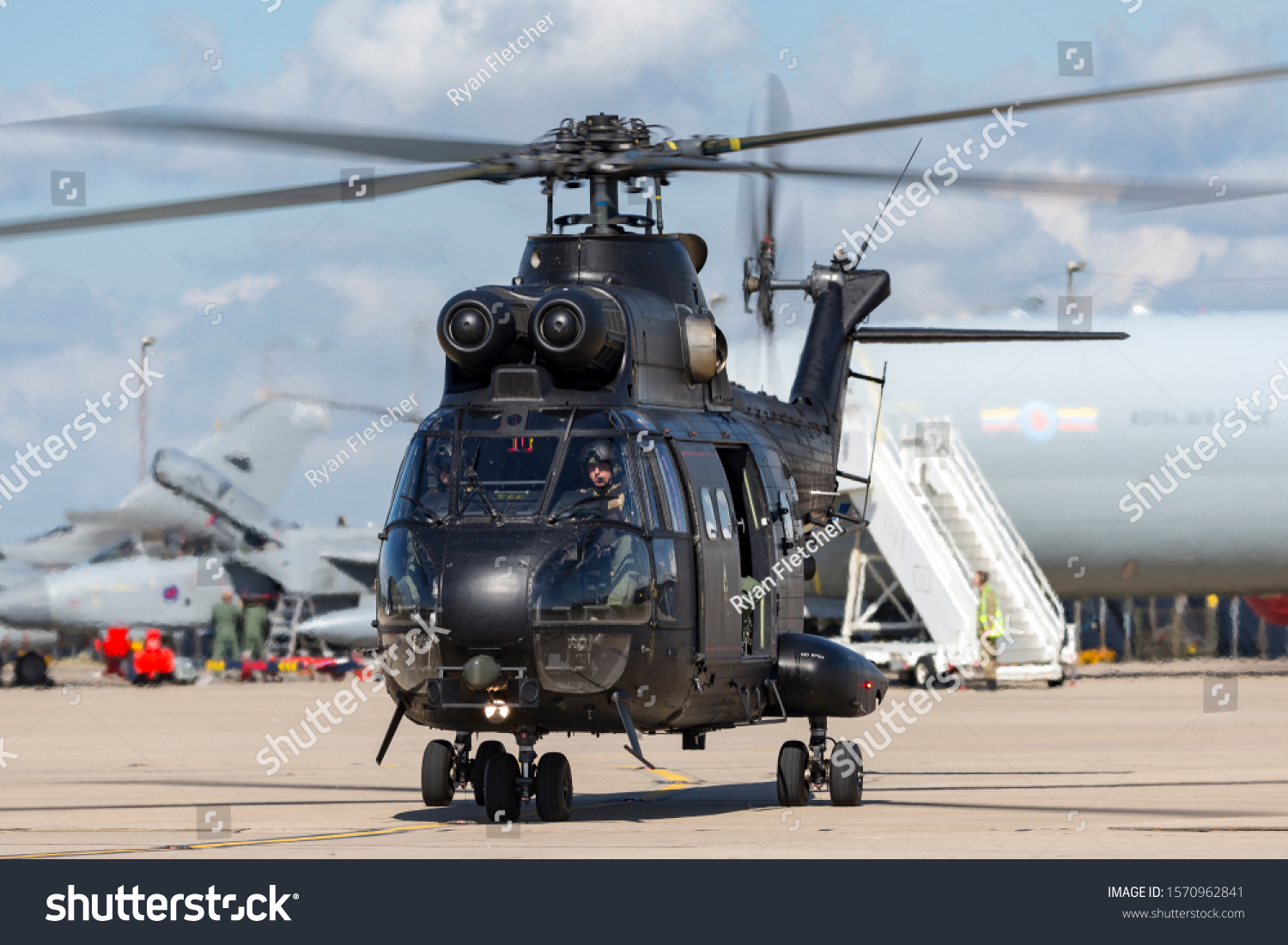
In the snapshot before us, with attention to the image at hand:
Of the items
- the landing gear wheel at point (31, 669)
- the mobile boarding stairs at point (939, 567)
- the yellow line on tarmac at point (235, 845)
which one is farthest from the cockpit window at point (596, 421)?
the landing gear wheel at point (31, 669)

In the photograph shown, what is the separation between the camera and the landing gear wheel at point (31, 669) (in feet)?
123

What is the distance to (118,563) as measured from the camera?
41.7 metres

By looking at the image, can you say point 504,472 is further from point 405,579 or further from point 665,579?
point 665,579

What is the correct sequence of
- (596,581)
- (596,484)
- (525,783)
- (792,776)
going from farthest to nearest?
(792,776) → (525,783) → (596,484) → (596,581)

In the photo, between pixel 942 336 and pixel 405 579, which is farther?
pixel 942 336

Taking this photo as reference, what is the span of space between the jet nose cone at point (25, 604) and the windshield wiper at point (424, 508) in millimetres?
29549

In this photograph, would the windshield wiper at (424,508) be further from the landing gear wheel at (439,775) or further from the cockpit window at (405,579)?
the landing gear wheel at (439,775)

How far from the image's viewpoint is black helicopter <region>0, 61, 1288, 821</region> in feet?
38.5

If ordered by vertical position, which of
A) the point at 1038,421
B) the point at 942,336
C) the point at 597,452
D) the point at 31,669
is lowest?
the point at 31,669

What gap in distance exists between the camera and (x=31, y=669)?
124 feet

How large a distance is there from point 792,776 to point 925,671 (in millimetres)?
19246

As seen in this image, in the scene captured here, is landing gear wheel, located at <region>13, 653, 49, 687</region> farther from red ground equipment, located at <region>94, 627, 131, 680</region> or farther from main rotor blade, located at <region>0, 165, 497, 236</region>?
main rotor blade, located at <region>0, 165, 497, 236</region>

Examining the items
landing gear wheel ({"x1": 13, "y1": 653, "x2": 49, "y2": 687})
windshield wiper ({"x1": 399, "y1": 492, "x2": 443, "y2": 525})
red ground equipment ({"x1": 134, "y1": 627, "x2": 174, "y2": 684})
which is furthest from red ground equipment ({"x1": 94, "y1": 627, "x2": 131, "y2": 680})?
windshield wiper ({"x1": 399, "y1": 492, "x2": 443, "y2": 525})

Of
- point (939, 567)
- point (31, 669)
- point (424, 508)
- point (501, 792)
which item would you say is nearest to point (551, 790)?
point (501, 792)
